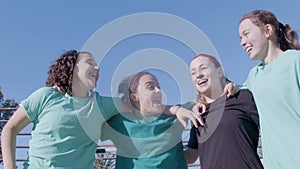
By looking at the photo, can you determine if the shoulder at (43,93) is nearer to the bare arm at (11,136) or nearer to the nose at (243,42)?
A: the bare arm at (11,136)

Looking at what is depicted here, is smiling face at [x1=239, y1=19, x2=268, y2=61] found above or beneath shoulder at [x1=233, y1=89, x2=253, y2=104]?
above

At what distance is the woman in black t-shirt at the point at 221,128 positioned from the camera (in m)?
1.79

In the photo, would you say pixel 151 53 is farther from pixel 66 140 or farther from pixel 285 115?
pixel 285 115

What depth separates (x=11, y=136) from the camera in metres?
1.92

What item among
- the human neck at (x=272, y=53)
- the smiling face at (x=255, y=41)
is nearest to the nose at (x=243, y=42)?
the smiling face at (x=255, y=41)

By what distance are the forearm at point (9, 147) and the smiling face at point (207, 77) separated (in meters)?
→ 1.03

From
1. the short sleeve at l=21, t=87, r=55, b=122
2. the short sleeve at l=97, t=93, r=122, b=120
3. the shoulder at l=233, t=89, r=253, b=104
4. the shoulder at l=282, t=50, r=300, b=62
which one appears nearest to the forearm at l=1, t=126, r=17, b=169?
the short sleeve at l=21, t=87, r=55, b=122

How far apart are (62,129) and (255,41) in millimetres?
1123

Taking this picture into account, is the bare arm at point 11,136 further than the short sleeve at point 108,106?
No

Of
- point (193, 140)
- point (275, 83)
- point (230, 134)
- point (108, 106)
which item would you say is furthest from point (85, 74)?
point (275, 83)

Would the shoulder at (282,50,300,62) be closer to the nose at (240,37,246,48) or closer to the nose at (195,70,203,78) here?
A: the nose at (240,37,246,48)

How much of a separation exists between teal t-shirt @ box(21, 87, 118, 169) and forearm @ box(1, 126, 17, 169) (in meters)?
0.09

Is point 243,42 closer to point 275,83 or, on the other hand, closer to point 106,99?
point 275,83

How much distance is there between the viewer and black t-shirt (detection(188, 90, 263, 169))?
5.86 ft
